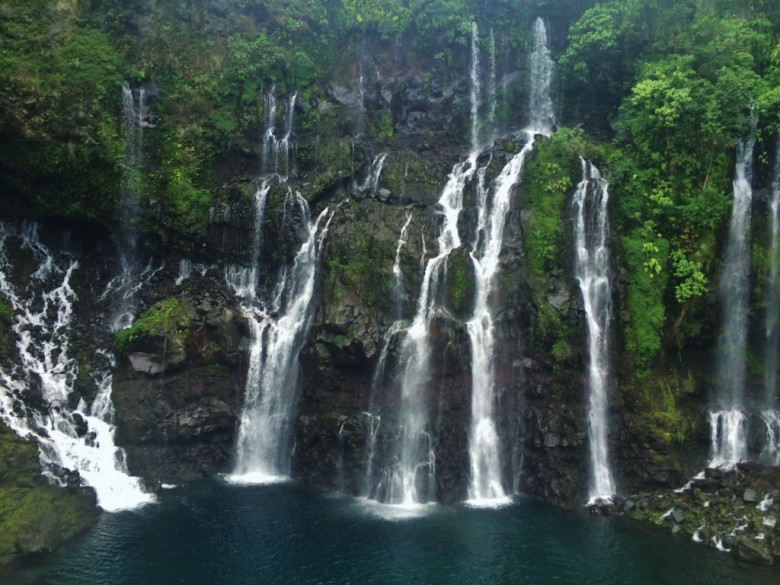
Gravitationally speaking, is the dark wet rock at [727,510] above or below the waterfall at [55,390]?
below

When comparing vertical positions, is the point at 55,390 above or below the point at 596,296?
below

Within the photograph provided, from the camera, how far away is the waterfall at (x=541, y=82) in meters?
34.6

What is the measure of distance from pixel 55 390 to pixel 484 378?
1792 centimetres

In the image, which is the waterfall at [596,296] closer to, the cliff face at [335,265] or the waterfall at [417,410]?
the cliff face at [335,265]

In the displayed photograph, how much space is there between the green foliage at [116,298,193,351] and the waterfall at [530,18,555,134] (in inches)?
830

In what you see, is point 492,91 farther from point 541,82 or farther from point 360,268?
point 360,268

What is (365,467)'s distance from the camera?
2550 centimetres

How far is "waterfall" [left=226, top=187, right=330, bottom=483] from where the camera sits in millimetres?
27562

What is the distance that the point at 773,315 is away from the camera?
24.7 metres

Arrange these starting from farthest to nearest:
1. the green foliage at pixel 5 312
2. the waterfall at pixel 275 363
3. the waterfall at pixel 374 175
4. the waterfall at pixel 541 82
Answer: the waterfall at pixel 541 82
the waterfall at pixel 374 175
the waterfall at pixel 275 363
the green foliage at pixel 5 312

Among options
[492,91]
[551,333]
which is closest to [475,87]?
[492,91]

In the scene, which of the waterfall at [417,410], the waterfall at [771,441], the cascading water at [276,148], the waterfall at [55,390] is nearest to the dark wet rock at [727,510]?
the waterfall at [771,441]

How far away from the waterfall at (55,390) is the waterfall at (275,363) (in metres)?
4.92

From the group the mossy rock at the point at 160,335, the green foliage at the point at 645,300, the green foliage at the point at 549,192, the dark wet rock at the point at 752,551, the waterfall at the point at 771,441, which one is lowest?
the dark wet rock at the point at 752,551
